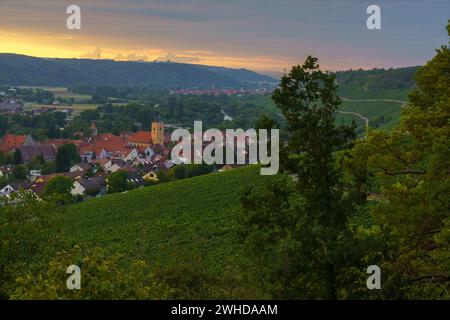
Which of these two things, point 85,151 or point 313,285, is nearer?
point 313,285

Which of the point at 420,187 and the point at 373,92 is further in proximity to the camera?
the point at 373,92

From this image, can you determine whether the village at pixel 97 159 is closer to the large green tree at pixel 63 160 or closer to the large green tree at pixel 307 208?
the large green tree at pixel 63 160

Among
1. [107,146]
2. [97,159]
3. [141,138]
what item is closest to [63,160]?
[97,159]

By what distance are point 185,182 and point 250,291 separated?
33.4m

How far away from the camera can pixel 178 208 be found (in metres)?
36.6

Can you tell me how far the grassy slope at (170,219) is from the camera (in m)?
28.3

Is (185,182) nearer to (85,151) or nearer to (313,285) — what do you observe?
(313,285)

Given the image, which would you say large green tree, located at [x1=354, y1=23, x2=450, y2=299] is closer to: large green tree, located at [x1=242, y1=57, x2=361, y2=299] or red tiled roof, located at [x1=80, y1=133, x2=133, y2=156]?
large green tree, located at [x1=242, y1=57, x2=361, y2=299]

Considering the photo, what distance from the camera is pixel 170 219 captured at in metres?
34.5

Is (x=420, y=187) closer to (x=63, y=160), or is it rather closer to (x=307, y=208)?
(x=307, y=208)

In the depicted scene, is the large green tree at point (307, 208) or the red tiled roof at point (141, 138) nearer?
the large green tree at point (307, 208)

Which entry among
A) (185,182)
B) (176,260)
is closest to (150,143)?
(185,182)

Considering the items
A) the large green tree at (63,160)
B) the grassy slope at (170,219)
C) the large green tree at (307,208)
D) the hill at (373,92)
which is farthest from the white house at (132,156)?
the large green tree at (307,208)

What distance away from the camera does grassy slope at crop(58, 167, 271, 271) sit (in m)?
28.3
